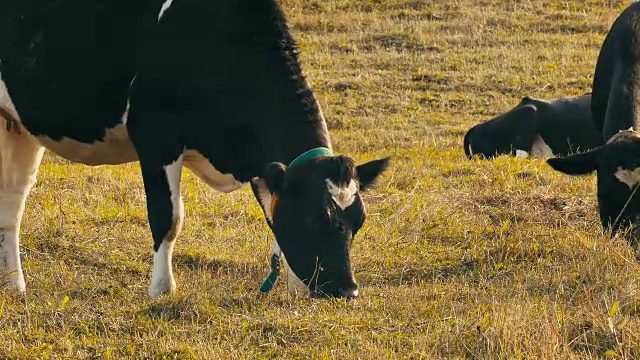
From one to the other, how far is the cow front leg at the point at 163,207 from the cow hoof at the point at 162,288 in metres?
0.02

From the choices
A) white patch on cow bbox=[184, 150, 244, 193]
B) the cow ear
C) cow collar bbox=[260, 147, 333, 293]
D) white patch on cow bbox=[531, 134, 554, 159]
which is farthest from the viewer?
white patch on cow bbox=[531, 134, 554, 159]

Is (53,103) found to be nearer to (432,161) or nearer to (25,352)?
(25,352)

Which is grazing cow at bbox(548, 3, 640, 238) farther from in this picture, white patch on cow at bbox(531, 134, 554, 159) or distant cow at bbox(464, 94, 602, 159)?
white patch on cow at bbox(531, 134, 554, 159)

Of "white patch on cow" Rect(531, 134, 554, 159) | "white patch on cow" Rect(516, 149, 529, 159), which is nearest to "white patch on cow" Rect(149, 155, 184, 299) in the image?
"white patch on cow" Rect(516, 149, 529, 159)

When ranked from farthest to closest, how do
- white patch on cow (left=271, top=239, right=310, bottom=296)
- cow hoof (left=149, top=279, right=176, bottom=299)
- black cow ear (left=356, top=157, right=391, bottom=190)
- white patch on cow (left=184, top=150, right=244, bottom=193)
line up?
1. white patch on cow (left=184, top=150, right=244, bottom=193)
2. cow hoof (left=149, top=279, right=176, bottom=299)
3. black cow ear (left=356, top=157, right=391, bottom=190)
4. white patch on cow (left=271, top=239, right=310, bottom=296)

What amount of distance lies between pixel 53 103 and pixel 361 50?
40.4ft

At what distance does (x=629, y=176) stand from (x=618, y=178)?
0.09 metres

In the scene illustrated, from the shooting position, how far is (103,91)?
24.1 feet

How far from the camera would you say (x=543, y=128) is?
15320 millimetres

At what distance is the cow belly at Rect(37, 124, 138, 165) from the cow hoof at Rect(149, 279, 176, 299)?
1023mm

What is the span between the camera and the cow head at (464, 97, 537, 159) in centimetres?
1442

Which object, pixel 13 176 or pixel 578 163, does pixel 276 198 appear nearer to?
pixel 13 176

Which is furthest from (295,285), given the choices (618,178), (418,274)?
(618,178)

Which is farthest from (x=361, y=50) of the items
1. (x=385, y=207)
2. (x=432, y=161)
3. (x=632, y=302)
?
(x=632, y=302)
